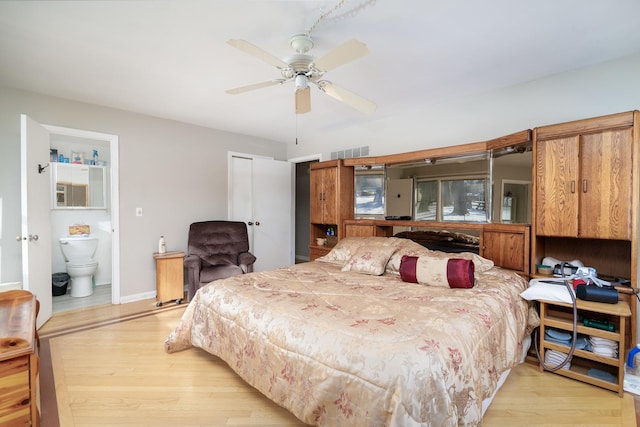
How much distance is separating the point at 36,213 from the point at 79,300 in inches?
62.3

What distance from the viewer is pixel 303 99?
220 centimetres

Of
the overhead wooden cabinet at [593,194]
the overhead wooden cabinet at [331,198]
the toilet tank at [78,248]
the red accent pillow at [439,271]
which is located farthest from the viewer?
the toilet tank at [78,248]

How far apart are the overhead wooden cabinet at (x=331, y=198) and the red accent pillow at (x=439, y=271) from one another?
1596mm

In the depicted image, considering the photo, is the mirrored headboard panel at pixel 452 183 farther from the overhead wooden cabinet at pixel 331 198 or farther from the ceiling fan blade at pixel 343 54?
the ceiling fan blade at pixel 343 54

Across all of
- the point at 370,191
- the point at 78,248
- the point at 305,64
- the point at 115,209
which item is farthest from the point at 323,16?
the point at 78,248

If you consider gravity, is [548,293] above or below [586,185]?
below

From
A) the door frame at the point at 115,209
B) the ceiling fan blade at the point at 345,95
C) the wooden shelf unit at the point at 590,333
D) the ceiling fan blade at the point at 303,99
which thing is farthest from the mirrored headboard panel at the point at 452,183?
the door frame at the point at 115,209

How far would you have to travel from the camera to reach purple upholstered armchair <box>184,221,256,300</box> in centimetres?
350

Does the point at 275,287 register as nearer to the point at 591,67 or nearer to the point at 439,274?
the point at 439,274

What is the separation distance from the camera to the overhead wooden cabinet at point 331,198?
397cm

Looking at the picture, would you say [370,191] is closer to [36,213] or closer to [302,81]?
[302,81]

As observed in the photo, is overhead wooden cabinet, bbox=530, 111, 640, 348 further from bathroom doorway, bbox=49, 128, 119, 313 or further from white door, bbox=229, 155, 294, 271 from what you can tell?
bathroom doorway, bbox=49, 128, 119, 313

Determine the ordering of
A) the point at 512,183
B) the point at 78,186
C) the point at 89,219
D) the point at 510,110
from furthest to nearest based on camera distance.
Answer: the point at 89,219
the point at 78,186
the point at 510,110
the point at 512,183

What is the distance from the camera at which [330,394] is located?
1.34m
